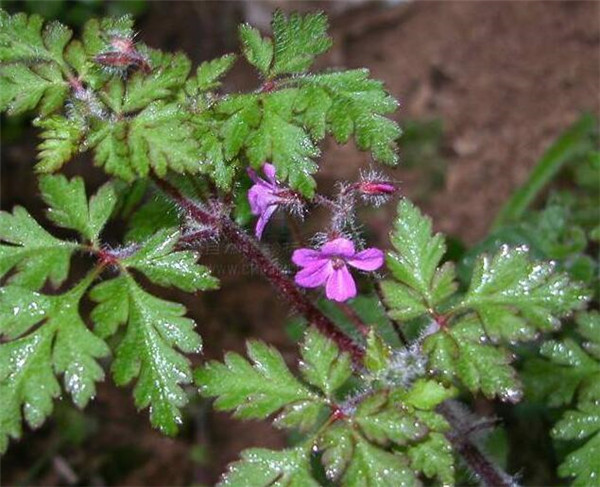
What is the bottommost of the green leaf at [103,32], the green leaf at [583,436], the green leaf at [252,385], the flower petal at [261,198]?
the green leaf at [583,436]

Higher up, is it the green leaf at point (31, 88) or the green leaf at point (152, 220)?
the green leaf at point (31, 88)

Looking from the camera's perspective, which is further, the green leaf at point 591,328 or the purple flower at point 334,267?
the green leaf at point 591,328

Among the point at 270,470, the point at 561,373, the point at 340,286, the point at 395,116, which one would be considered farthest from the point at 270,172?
the point at 395,116

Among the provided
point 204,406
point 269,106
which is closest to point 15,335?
point 269,106

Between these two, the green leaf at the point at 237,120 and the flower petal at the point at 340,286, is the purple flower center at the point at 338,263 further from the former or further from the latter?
the green leaf at the point at 237,120

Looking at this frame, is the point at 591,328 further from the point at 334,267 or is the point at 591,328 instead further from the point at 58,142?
the point at 58,142

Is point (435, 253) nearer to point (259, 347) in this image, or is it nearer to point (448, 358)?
point (448, 358)

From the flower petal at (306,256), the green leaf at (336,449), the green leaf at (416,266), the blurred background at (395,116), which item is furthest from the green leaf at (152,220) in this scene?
the blurred background at (395,116)
